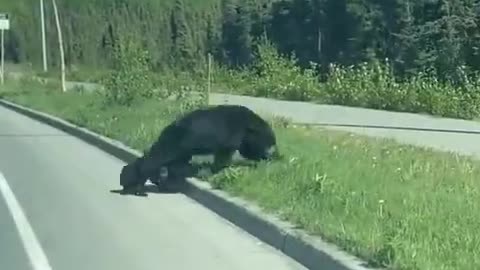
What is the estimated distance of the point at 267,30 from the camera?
64.9 m

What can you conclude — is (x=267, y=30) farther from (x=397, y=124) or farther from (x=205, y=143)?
(x=205, y=143)

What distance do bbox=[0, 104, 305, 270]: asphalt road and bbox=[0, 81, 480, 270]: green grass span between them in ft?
1.94

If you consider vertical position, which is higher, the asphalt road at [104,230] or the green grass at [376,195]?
the green grass at [376,195]

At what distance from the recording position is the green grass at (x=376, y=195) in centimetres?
884

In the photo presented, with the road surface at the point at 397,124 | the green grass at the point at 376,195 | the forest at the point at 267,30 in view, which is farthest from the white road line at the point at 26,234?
the forest at the point at 267,30

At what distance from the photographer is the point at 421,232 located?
31.0 feet

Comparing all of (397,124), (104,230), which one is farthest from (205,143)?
(397,124)

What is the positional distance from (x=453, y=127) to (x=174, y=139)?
11.0 meters

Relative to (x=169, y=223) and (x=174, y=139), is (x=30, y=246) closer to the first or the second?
(x=169, y=223)

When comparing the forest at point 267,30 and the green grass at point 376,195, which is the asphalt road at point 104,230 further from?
the forest at point 267,30

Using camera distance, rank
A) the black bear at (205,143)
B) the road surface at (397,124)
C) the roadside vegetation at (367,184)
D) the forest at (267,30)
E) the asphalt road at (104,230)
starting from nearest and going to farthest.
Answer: the roadside vegetation at (367,184) → the asphalt road at (104,230) → the black bear at (205,143) → the road surface at (397,124) → the forest at (267,30)

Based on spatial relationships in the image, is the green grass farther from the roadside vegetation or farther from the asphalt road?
the asphalt road

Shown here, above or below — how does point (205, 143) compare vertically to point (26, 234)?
above

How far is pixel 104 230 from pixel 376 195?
2820mm
